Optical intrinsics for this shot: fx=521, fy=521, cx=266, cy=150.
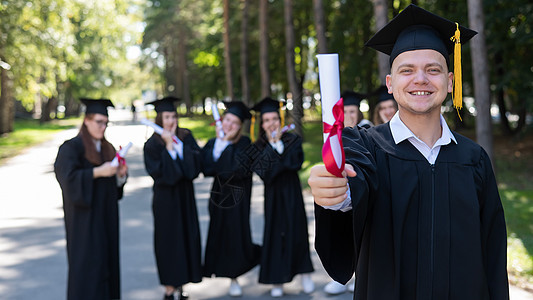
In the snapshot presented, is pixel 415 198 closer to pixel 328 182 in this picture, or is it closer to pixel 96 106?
pixel 328 182

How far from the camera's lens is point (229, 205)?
6.12m

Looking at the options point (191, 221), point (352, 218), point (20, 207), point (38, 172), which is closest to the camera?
point (352, 218)

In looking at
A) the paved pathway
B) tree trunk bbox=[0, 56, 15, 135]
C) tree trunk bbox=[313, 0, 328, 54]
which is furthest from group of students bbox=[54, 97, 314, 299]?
tree trunk bbox=[0, 56, 15, 135]

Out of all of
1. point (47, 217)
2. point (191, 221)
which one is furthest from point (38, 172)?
point (191, 221)

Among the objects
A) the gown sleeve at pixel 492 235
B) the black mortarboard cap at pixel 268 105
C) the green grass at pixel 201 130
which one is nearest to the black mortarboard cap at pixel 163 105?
the black mortarboard cap at pixel 268 105

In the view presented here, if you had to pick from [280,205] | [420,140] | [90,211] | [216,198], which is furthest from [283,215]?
[420,140]

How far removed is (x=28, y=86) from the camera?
925 inches

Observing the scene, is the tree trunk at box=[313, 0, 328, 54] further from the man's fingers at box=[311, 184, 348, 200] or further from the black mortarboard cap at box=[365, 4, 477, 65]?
the man's fingers at box=[311, 184, 348, 200]

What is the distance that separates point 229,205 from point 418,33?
4.07 meters

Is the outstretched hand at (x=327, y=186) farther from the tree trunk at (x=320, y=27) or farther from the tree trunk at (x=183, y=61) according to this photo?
the tree trunk at (x=183, y=61)

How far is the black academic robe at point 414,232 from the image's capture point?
2201 millimetres

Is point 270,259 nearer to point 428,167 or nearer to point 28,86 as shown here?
point 428,167

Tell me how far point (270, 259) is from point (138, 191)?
298 inches

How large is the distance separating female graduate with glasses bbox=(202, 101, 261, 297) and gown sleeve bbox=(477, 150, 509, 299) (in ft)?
12.3
